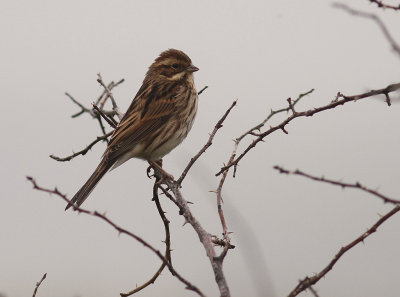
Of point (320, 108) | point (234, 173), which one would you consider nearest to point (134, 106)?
point (234, 173)

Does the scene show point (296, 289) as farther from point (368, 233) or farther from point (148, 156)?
point (148, 156)

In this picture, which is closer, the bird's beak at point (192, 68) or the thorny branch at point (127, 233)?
the thorny branch at point (127, 233)

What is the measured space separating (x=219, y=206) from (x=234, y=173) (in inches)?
20.3

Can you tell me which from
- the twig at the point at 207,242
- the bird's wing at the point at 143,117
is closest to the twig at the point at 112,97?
the bird's wing at the point at 143,117

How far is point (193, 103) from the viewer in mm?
7336

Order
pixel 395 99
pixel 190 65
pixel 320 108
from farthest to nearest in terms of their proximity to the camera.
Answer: pixel 190 65, pixel 320 108, pixel 395 99

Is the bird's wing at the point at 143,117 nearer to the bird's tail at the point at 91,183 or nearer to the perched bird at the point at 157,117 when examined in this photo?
the perched bird at the point at 157,117

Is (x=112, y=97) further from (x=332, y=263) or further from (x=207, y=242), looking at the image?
(x=332, y=263)

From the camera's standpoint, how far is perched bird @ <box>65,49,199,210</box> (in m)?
6.47

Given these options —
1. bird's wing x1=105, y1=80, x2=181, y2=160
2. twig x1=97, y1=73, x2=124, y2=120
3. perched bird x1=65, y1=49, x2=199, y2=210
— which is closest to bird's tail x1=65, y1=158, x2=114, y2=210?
perched bird x1=65, y1=49, x2=199, y2=210

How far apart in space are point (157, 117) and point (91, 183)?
58.2 inches

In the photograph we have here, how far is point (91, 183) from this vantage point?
5.93m

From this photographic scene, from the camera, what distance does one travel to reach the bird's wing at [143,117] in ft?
21.2

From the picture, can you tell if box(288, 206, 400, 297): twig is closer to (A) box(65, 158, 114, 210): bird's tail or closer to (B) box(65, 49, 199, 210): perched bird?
(A) box(65, 158, 114, 210): bird's tail
